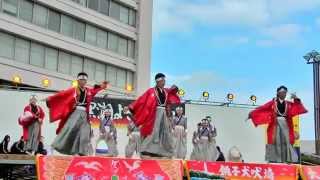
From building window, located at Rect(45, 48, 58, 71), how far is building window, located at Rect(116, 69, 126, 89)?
18.6 ft

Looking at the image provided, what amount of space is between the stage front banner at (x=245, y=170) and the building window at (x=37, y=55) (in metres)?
27.0

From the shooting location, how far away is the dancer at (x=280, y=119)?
1187cm

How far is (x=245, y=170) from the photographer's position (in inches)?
385

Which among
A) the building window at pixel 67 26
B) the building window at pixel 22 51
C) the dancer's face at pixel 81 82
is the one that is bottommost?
the dancer's face at pixel 81 82

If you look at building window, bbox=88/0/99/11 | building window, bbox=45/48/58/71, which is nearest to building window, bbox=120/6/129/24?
building window, bbox=88/0/99/11

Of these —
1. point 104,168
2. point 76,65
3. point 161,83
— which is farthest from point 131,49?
point 104,168

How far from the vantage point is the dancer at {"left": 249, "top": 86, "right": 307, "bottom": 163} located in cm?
1187

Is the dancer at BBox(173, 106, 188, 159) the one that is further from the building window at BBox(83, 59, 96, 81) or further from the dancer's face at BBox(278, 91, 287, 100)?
the building window at BBox(83, 59, 96, 81)

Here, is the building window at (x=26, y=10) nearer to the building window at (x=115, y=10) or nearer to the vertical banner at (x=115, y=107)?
the building window at (x=115, y=10)

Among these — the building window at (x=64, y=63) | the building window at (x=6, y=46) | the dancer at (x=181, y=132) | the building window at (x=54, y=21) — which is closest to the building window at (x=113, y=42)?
the building window at (x=64, y=63)

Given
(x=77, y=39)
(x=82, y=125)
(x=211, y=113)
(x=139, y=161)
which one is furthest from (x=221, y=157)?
(x=77, y=39)

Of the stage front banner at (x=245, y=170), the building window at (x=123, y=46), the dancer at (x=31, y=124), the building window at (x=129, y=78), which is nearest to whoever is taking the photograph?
the stage front banner at (x=245, y=170)

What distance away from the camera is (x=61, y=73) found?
37375 millimetres

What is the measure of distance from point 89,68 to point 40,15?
527cm
